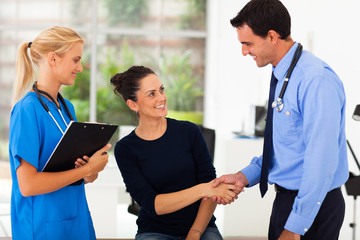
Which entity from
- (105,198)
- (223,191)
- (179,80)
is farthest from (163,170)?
(179,80)

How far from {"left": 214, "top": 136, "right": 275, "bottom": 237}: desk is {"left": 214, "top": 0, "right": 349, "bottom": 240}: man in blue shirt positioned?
9.42ft

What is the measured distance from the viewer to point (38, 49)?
2.07 meters

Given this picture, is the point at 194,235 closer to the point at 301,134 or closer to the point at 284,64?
the point at 301,134

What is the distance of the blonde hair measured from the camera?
2.06 metres

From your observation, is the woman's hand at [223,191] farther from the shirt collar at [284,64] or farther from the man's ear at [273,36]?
the man's ear at [273,36]

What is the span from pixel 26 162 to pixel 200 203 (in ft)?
2.68

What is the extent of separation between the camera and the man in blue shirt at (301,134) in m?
1.72

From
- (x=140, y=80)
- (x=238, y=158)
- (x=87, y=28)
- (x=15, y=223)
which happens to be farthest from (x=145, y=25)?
(x=15, y=223)

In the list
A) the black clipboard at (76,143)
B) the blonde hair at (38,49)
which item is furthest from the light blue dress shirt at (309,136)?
the blonde hair at (38,49)

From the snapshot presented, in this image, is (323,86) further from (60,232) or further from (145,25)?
(145,25)

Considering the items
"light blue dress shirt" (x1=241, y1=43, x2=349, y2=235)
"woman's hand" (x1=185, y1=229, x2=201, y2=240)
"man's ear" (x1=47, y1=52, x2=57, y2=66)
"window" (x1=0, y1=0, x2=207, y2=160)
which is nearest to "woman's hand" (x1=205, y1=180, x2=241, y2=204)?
"woman's hand" (x1=185, y1=229, x2=201, y2=240)

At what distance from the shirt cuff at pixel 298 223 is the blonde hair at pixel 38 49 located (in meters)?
1.12

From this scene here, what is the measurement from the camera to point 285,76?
74.5 inches

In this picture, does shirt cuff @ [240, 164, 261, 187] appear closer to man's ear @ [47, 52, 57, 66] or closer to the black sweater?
the black sweater
